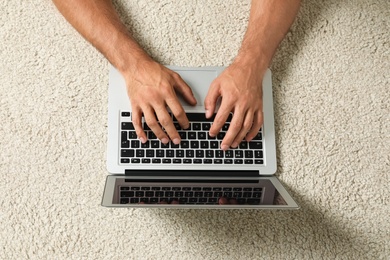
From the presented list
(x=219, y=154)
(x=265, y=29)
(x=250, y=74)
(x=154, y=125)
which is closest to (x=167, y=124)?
(x=154, y=125)

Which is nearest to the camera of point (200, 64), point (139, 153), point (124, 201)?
point (124, 201)

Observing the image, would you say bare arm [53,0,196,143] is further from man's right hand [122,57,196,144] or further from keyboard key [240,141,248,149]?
keyboard key [240,141,248,149]

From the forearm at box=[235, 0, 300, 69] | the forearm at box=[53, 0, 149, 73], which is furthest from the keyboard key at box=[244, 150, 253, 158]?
the forearm at box=[53, 0, 149, 73]

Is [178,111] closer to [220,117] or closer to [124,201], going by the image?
[220,117]

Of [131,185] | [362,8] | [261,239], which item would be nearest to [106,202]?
[131,185]

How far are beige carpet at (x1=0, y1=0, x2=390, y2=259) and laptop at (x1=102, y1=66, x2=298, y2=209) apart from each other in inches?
1.6

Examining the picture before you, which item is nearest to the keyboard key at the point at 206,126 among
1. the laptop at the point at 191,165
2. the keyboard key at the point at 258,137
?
the laptop at the point at 191,165

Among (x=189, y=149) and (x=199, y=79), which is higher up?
(x=199, y=79)

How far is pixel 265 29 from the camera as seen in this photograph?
1271 mm

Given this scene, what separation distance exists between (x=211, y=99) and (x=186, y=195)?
0.22 m

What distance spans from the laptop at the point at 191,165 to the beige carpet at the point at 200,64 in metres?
0.04

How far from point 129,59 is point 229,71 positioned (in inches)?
8.8

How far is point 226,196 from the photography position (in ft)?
3.55

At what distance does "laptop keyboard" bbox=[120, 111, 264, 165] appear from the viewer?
44.9 inches
